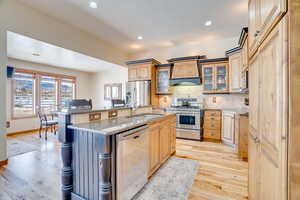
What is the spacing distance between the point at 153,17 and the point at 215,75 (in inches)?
101

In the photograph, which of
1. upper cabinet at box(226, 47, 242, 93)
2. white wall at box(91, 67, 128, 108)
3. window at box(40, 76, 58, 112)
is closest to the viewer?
upper cabinet at box(226, 47, 242, 93)

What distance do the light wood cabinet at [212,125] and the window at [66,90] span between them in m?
6.36

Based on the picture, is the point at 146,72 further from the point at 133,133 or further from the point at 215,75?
the point at 133,133

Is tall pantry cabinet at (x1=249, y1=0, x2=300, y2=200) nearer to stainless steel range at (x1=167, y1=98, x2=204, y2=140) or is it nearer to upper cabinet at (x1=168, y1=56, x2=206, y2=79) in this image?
stainless steel range at (x1=167, y1=98, x2=204, y2=140)

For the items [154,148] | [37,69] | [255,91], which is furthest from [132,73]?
[255,91]

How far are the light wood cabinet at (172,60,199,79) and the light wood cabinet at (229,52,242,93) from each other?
3.25 feet

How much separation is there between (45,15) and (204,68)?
15.3 ft

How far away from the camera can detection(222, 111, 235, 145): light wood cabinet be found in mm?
3729

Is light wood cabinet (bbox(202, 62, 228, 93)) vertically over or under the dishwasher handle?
over

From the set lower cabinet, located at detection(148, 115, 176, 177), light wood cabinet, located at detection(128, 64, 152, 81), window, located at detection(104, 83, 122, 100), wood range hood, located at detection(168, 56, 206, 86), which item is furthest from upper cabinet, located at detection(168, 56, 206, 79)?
window, located at detection(104, 83, 122, 100)

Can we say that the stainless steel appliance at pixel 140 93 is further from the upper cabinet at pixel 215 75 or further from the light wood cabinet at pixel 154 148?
the light wood cabinet at pixel 154 148

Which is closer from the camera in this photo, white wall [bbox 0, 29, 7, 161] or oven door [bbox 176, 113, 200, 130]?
white wall [bbox 0, 29, 7, 161]

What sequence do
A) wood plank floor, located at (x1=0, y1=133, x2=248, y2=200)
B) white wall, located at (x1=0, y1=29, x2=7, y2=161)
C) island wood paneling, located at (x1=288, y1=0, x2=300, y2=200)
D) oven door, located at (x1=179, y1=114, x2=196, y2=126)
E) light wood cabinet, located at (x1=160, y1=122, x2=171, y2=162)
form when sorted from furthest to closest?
oven door, located at (x1=179, y1=114, x2=196, y2=126) → white wall, located at (x1=0, y1=29, x2=7, y2=161) → light wood cabinet, located at (x1=160, y1=122, x2=171, y2=162) → wood plank floor, located at (x1=0, y1=133, x2=248, y2=200) → island wood paneling, located at (x1=288, y1=0, x2=300, y2=200)

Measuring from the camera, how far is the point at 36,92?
5684 millimetres
